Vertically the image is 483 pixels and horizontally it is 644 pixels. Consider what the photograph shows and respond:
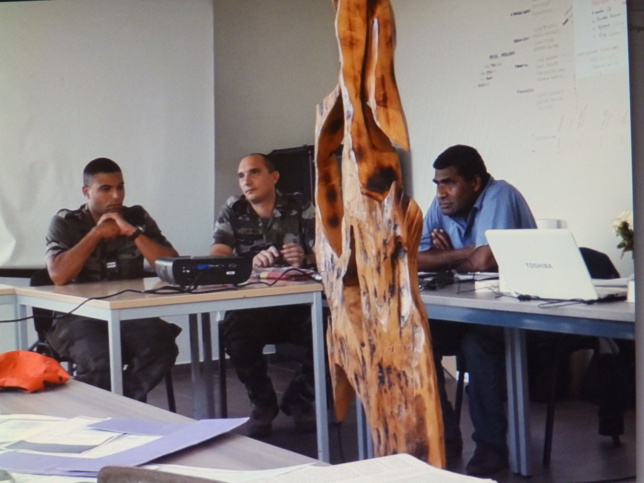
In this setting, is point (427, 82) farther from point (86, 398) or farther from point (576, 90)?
point (86, 398)

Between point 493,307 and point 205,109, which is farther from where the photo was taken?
Result: point 205,109

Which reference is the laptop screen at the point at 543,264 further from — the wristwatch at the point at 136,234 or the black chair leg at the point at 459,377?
the wristwatch at the point at 136,234

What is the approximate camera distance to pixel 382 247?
41.1 inches

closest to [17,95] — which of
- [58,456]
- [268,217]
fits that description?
[268,217]

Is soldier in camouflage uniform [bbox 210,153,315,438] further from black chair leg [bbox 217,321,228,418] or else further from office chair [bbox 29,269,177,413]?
office chair [bbox 29,269,177,413]

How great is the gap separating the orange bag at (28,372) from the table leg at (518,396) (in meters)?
1.77

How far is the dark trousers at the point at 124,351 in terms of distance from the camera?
3.15m

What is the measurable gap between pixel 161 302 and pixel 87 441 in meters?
1.65

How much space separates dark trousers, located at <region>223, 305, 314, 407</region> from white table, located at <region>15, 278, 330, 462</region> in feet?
1.76

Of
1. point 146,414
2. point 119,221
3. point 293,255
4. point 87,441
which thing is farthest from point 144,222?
point 87,441

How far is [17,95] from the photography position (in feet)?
15.3

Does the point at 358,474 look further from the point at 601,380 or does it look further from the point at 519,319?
the point at 601,380

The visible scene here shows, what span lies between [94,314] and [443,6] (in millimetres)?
2821

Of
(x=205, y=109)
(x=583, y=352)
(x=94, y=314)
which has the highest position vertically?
(x=205, y=109)
